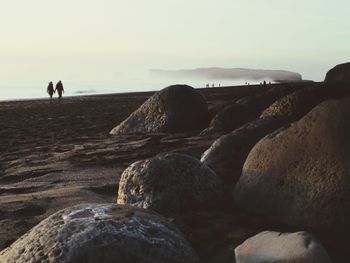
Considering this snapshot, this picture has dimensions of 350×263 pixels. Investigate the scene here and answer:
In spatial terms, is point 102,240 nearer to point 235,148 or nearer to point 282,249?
point 282,249

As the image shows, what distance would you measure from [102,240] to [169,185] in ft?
4.86

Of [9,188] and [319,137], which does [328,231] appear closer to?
[319,137]

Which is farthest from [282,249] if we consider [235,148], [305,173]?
[235,148]

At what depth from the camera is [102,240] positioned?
2.53m

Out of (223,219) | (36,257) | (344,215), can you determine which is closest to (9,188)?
(223,219)

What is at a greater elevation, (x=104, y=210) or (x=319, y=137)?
(x=319, y=137)

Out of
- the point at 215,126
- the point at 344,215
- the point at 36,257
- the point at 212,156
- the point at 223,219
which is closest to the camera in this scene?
the point at 36,257

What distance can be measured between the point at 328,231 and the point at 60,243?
175 cm

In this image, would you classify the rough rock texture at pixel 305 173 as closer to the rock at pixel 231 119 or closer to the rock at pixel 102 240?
the rock at pixel 102 240

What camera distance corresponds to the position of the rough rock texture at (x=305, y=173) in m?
3.47

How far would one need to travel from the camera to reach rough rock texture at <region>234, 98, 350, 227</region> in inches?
137

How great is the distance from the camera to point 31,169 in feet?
20.9

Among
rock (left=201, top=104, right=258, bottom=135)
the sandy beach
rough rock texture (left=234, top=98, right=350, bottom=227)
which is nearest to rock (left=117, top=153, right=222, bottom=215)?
the sandy beach

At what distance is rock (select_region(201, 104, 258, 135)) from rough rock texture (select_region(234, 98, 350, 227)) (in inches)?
161
